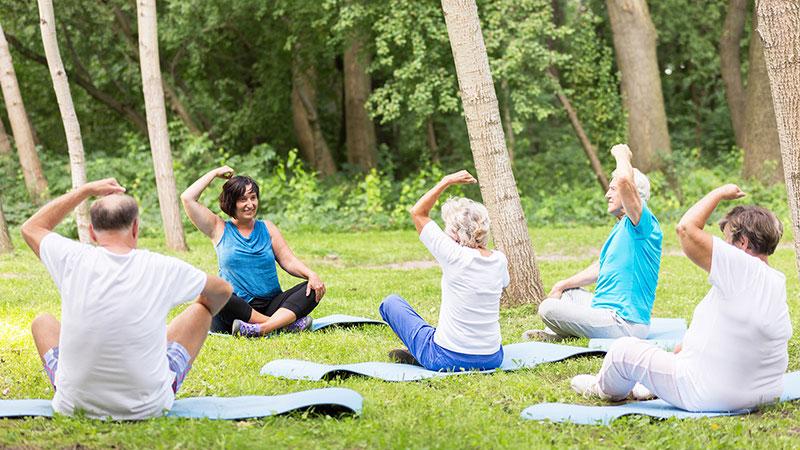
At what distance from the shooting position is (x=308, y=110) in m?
22.9

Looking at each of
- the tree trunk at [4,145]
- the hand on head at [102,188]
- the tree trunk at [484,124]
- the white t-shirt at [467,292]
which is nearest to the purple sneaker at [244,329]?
the white t-shirt at [467,292]

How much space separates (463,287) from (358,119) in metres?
16.6

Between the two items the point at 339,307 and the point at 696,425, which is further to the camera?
the point at 339,307

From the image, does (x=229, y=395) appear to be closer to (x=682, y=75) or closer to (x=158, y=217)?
(x=158, y=217)

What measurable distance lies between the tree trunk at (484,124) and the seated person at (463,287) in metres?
2.54

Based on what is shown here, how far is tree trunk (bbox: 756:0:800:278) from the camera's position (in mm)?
6449

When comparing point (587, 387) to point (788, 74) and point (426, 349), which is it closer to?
point (426, 349)

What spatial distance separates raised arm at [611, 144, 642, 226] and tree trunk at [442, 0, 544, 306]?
2113 mm

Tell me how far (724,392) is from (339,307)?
5282 mm

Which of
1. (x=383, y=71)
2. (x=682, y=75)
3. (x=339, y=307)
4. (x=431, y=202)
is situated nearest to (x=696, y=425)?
(x=431, y=202)

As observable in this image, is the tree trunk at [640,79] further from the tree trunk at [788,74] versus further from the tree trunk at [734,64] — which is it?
the tree trunk at [788,74]

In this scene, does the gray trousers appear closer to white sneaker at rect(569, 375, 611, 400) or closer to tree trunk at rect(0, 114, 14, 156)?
white sneaker at rect(569, 375, 611, 400)

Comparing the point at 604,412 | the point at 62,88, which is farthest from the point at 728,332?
the point at 62,88

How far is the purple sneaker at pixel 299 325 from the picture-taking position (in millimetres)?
8242
